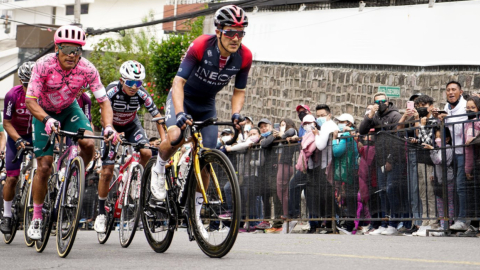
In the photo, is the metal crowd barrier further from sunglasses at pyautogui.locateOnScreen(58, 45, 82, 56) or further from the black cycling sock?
sunglasses at pyautogui.locateOnScreen(58, 45, 82, 56)

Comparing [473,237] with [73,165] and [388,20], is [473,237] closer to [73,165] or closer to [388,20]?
[73,165]

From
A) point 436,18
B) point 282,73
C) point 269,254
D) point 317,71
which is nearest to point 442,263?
point 269,254

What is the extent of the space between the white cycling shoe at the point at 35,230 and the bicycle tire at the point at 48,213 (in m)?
0.05

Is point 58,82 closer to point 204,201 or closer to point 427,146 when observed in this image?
point 204,201

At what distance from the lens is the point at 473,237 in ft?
35.7

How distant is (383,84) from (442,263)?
17.6 meters

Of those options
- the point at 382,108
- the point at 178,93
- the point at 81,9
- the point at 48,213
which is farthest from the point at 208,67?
the point at 81,9

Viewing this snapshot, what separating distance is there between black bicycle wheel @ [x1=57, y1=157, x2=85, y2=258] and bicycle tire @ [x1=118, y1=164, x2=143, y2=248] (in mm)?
1584

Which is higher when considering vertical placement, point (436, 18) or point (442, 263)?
point (436, 18)

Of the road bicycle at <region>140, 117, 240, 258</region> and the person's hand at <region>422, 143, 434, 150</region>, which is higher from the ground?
the person's hand at <region>422, 143, 434, 150</region>

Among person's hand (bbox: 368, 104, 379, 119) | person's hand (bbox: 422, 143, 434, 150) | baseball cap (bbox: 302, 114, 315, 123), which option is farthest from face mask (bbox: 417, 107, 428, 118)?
baseball cap (bbox: 302, 114, 315, 123)

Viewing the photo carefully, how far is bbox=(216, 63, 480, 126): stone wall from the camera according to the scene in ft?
72.7

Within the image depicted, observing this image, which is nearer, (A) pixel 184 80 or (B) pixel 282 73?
(A) pixel 184 80

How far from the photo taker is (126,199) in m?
11.0
